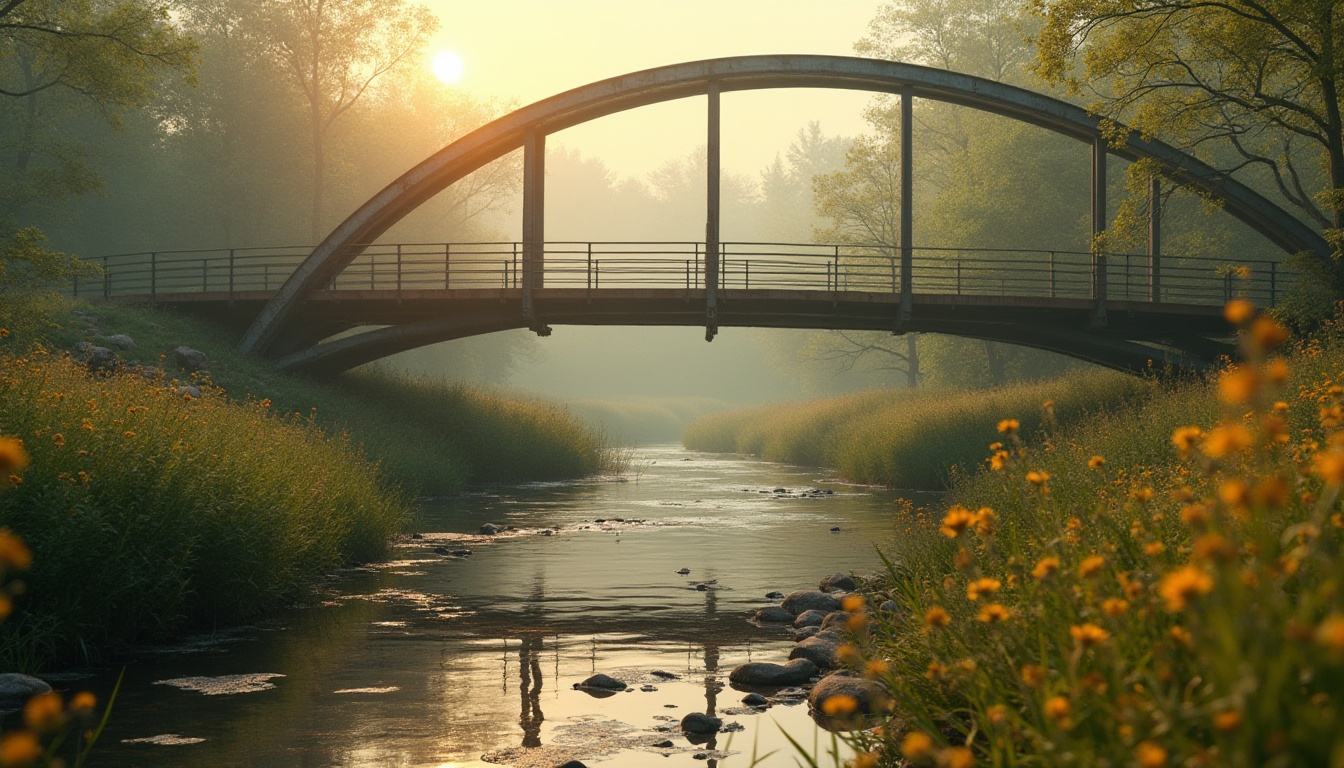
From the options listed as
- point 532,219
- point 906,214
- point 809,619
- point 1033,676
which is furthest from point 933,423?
point 1033,676

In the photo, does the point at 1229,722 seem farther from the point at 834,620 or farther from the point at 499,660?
the point at 834,620

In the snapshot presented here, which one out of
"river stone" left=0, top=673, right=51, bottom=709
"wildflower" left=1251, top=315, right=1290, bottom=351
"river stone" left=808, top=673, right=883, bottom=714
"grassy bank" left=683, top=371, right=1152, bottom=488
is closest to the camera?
"wildflower" left=1251, top=315, right=1290, bottom=351

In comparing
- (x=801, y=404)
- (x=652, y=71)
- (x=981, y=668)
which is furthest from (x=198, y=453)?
(x=801, y=404)

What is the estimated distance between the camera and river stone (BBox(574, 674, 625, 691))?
28.7 ft

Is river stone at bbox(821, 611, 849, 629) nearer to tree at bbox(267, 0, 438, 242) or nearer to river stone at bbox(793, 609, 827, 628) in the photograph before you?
river stone at bbox(793, 609, 827, 628)

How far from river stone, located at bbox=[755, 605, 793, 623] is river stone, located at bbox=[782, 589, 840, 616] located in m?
0.16

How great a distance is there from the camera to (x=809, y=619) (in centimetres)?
1115

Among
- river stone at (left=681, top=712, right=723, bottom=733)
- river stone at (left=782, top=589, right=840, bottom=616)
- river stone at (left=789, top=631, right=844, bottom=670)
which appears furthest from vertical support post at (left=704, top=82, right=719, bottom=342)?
river stone at (left=681, top=712, right=723, bottom=733)

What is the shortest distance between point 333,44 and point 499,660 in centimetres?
3669

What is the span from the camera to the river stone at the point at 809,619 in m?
11.1

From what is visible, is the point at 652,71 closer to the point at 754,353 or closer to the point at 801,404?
the point at 801,404

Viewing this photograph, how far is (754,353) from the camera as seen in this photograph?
101500 millimetres

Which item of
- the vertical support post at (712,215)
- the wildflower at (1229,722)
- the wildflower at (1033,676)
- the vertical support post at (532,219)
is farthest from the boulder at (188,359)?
the wildflower at (1229,722)

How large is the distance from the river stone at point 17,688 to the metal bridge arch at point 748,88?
18.6 meters
